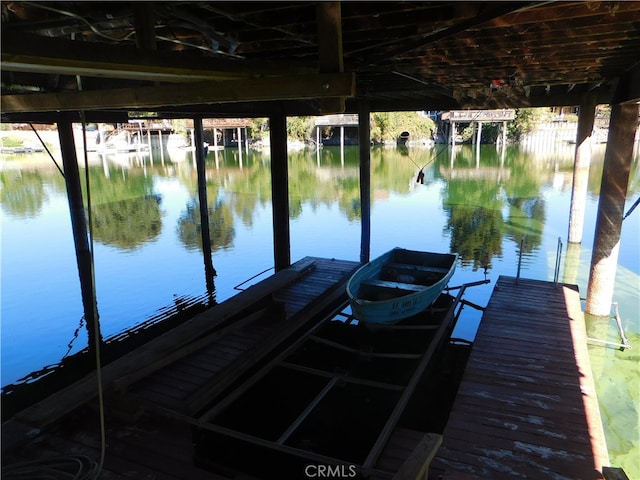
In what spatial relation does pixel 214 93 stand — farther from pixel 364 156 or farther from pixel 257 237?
pixel 257 237

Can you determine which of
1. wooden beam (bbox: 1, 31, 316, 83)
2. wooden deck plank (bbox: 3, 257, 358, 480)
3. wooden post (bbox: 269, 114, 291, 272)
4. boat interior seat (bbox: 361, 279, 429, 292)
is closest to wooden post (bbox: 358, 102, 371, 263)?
wooden post (bbox: 269, 114, 291, 272)

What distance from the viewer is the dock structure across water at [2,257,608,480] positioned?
471 centimetres

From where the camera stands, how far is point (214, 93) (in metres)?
3.52

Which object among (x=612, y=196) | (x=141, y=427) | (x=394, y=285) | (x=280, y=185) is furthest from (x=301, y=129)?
(x=141, y=427)

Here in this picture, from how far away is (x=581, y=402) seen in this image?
5688mm

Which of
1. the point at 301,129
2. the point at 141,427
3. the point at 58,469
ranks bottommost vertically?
the point at 141,427

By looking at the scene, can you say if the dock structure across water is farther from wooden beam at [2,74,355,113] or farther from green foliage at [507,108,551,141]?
green foliage at [507,108,551,141]

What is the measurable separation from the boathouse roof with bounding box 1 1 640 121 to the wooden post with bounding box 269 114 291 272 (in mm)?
4808

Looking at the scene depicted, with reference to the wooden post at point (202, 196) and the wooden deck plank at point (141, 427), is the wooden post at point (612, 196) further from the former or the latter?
the wooden post at point (202, 196)

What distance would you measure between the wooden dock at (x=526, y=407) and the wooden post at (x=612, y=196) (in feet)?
4.76

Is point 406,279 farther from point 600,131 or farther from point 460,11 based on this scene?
point 600,131

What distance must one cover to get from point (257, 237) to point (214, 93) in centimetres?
1466

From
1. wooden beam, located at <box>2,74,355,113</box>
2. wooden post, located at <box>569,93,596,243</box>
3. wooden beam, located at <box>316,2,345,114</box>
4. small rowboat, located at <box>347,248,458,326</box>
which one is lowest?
small rowboat, located at <box>347,248,458,326</box>

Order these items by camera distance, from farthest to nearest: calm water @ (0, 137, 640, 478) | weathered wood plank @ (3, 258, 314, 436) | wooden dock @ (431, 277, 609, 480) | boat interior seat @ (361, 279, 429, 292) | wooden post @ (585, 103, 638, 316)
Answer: calm water @ (0, 137, 640, 478) → boat interior seat @ (361, 279, 429, 292) → wooden post @ (585, 103, 638, 316) → weathered wood plank @ (3, 258, 314, 436) → wooden dock @ (431, 277, 609, 480)
